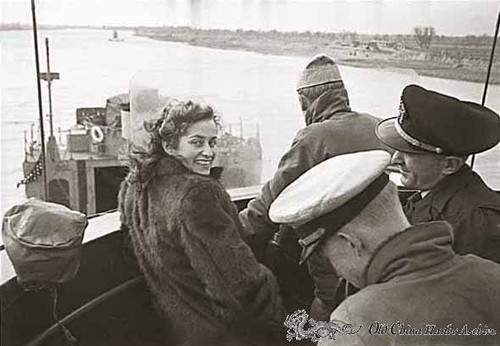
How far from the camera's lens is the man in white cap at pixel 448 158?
111 centimetres

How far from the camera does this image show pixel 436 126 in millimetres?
1106

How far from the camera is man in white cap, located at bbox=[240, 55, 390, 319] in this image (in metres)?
1.13

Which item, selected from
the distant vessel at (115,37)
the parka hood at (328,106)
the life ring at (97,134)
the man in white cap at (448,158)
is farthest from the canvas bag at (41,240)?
the man in white cap at (448,158)

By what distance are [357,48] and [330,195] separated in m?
0.29

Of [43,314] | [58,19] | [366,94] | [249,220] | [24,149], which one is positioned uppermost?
[58,19]

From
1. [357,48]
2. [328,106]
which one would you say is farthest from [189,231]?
[357,48]

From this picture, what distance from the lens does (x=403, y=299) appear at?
1.03 m

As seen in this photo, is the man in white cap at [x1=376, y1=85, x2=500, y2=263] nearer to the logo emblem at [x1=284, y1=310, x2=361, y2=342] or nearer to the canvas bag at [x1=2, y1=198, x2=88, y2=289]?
the logo emblem at [x1=284, y1=310, x2=361, y2=342]

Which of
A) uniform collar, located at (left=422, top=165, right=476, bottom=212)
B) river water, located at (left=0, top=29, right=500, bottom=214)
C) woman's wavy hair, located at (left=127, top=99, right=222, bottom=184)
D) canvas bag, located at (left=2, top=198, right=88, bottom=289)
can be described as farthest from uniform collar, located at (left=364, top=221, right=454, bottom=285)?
canvas bag, located at (left=2, top=198, right=88, bottom=289)

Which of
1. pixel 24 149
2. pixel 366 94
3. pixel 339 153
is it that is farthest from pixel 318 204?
pixel 24 149

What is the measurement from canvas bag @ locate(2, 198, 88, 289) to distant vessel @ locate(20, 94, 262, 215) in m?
0.02

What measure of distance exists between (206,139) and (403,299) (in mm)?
409

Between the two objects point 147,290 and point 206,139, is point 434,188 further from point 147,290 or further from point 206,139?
point 147,290

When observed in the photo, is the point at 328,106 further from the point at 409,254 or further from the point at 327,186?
the point at 409,254
